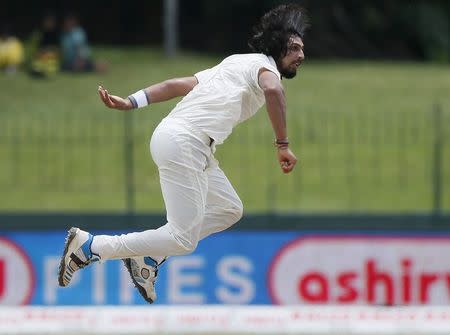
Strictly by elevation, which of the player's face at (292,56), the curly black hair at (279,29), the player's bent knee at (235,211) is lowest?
the player's bent knee at (235,211)

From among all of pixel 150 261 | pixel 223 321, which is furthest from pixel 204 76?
pixel 223 321

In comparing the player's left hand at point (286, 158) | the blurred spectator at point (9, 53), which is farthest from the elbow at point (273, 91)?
the blurred spectator at point (9, 53)

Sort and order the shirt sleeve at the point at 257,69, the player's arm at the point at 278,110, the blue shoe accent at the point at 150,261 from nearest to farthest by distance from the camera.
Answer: the player's arm at the point at 278,110 < the shirt sleeve at the point at 257,69 < the blue shoe accent at the point at 150,261

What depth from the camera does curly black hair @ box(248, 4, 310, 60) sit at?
25.0 ft

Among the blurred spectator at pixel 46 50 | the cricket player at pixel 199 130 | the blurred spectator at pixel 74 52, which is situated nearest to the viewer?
the cricket player at pixel 199 130

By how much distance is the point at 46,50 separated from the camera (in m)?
22.7

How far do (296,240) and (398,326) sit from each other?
5810 millimetres

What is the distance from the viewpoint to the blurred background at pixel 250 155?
1266 centimetres

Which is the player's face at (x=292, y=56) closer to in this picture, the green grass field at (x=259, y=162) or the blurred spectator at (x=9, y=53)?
the green grass field at (x=259, y=162)

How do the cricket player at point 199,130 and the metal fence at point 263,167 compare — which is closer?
the cricket player at point 199,130

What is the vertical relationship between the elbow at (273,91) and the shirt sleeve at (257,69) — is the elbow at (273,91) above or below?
below

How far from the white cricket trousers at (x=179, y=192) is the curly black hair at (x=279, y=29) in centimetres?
65

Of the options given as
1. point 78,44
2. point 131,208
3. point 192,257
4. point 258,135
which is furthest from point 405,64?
point 192,257

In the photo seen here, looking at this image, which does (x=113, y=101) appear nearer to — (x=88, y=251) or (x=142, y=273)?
(x=88, y=251)
